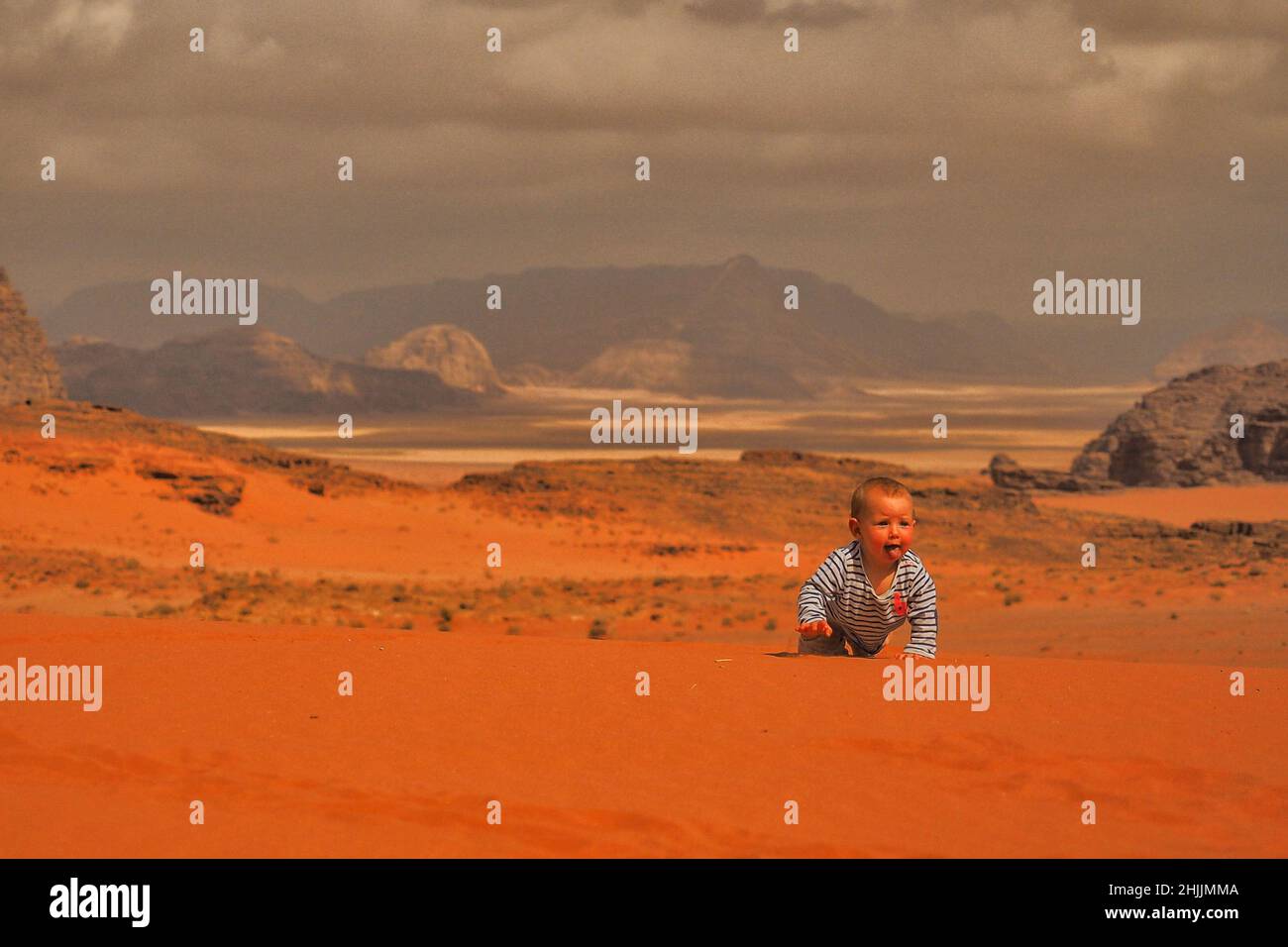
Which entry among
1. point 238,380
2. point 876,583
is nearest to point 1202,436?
point 876,583

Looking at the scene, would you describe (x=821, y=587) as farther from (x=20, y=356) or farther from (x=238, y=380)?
(x=238, y=380)

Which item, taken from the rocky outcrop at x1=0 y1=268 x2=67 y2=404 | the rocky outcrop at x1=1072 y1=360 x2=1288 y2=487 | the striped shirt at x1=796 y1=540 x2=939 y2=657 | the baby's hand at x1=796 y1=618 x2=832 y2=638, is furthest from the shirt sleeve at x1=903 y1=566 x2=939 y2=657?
the rocky outcrop at x1=0 y1=268 x2=67 y2=404

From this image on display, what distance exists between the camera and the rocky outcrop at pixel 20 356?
78.2 m

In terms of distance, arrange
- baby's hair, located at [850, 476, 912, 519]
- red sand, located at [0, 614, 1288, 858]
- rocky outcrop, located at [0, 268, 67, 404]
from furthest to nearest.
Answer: rocky outcrop, located at [0, 268, 67, 404], baby's hair, located at [850, 476, 912, 519], red sand, located at [0, 614, 1288, 858]

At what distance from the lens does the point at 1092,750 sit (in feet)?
28.1

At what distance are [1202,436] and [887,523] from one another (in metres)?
59.5

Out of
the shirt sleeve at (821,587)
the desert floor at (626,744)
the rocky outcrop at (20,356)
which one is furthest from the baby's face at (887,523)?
the rocky outcrop at (20,356)

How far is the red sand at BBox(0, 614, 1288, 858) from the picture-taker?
693 centimetres

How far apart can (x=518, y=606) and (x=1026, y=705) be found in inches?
666

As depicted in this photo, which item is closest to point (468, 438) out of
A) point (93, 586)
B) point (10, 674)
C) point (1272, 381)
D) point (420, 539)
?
point (1272, 381)

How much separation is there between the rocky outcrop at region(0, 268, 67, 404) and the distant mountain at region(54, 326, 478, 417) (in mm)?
70496

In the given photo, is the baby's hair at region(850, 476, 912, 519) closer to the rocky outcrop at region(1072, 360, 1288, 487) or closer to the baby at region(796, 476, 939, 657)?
the baby at region(796, 476, 939, 657)

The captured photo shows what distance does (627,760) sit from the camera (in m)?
8.36

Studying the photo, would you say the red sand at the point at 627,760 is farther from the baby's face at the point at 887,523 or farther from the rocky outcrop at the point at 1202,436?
the rocky outcrop at the point at 1202,436
